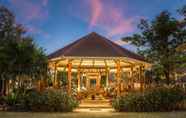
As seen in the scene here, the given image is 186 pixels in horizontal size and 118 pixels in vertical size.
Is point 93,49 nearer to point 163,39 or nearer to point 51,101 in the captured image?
point 51,101

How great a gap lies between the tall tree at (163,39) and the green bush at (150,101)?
18.5 feet

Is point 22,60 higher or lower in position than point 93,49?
lower

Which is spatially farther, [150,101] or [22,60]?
[22,60]

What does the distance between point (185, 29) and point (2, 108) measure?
13.4 m

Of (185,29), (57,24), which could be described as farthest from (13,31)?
(185,29)

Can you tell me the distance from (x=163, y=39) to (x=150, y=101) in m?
8.35

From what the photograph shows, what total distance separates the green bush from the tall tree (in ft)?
18.5

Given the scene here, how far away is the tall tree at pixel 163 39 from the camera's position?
77.6 feet

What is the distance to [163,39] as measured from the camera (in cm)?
2427

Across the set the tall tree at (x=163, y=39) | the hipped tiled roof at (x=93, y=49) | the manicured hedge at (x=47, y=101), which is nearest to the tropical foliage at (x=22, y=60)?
the hipped tiled roof at (x=93, y=49)

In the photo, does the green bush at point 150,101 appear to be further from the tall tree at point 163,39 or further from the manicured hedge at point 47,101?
the tall tree at point 163,39

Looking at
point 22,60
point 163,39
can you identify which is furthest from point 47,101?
point 163,39

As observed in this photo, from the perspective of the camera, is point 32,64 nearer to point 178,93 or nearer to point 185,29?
point 178,93

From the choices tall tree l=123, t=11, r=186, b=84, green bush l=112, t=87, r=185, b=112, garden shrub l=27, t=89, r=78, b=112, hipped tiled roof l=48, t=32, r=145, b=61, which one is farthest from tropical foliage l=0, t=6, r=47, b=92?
tall tree l=123, t=11, r=186, b=84
